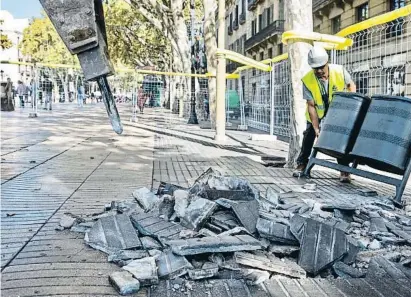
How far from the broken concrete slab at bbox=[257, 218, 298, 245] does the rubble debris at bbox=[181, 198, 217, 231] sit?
0.42 metres

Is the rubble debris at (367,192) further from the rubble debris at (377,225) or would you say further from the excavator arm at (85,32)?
the excavator arm at (85,32)

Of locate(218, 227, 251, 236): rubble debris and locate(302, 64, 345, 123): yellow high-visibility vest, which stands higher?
locate(302, 64, 345, 123): yellow high-visibility vest

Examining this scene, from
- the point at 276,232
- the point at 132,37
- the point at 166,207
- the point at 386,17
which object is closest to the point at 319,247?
the point at 276,232

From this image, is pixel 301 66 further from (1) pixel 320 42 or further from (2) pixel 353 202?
(2) pixel 353 202

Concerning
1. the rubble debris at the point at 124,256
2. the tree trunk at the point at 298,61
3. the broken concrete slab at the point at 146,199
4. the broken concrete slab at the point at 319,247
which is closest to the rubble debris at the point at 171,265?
the rubble debris at the point at 124,256

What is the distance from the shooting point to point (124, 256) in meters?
3.35

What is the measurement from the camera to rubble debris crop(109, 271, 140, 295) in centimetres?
280

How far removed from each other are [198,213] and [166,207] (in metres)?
0.48

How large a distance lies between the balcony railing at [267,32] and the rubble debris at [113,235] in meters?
28.6

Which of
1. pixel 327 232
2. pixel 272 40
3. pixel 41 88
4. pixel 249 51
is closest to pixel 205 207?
pixel 327 232

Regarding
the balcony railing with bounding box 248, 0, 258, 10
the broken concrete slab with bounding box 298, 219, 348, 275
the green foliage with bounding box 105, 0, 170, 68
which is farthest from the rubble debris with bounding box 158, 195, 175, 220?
the balcony railing with bounding box 248, 0, 258, 10

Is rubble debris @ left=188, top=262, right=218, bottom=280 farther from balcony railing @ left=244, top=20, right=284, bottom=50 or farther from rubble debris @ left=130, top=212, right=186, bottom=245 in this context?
balcony railing @ left=244, top=20, right=284, bottom=50

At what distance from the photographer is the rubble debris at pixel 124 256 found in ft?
10.7

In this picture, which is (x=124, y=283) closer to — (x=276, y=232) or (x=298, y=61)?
(x=276, y=232)
